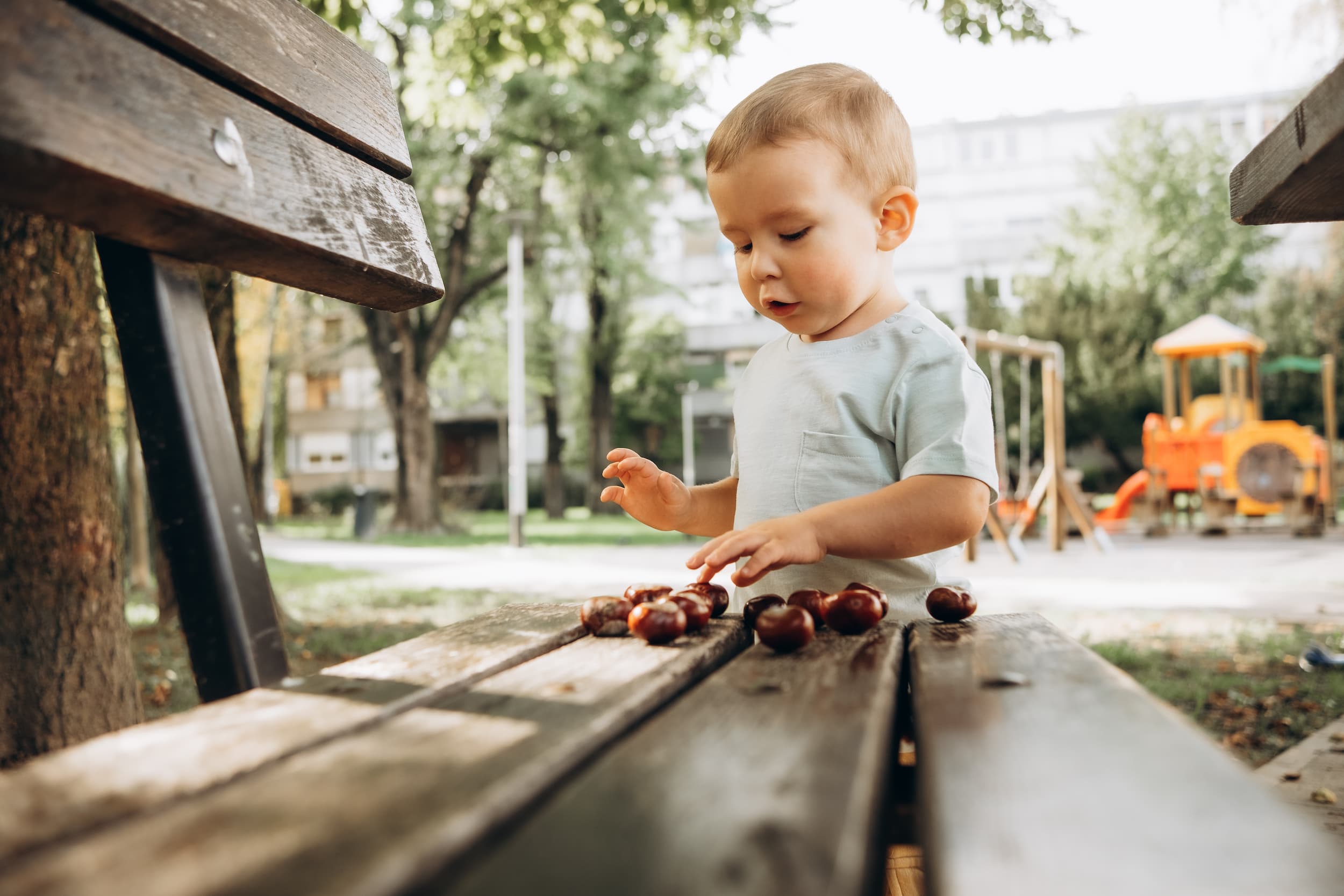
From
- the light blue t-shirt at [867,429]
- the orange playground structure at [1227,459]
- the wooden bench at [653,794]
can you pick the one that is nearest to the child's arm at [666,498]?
the light blue t-shirt at [867,429]

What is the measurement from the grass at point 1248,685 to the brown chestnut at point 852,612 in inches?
95.3

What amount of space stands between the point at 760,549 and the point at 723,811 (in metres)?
0.85

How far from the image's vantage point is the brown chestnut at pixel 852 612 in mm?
1453

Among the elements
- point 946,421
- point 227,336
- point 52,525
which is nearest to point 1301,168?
point 946,421

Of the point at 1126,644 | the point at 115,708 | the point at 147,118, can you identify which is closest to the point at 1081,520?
the point at 1126,644

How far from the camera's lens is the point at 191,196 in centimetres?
128

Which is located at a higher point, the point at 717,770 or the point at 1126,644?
the point at 717,770

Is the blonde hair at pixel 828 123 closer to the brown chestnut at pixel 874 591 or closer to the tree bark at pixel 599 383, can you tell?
the brown chestnut at pixel 874 591

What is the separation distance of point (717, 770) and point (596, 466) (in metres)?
26.5

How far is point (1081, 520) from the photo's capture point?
446 inches

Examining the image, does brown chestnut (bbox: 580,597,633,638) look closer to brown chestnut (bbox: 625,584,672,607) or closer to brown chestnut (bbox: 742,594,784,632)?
brown chestnut (bbox: 625,584,672,607)

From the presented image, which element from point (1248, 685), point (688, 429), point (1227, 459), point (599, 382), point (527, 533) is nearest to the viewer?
point (1248, 685)

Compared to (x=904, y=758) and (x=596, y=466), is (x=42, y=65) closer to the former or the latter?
(x=904, y=758)

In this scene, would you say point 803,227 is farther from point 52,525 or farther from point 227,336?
point 227,336
